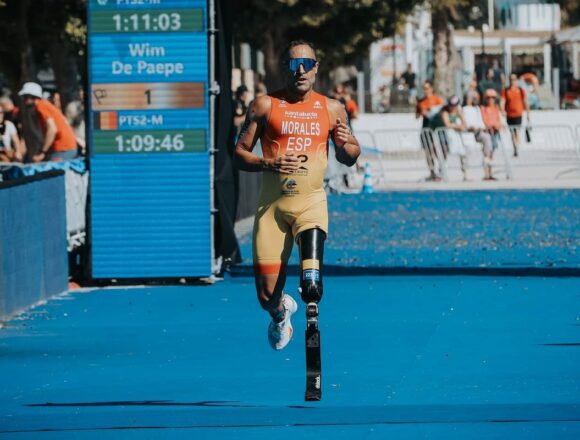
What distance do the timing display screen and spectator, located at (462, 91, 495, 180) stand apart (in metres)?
15.8

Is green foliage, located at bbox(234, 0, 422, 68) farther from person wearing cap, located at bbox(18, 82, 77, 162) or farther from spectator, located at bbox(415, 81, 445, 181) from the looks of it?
person wearing cap, located at bbox(18, 82, 77, 162)

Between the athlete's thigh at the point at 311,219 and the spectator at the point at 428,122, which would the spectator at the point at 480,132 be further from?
the athlete's thigh at the point at 311,219

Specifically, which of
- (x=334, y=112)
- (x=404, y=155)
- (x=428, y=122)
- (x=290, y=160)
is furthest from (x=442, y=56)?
(x=290, y=160)

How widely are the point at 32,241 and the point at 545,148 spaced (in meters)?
21.6

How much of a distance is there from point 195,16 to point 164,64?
546mm

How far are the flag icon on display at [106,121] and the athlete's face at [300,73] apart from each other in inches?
257

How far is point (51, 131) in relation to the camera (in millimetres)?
18312

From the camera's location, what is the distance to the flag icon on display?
15.9 m

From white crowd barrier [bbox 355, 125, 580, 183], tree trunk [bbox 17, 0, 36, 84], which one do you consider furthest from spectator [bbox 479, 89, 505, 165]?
tree trunk [bbox 17, 0, 36, 84]

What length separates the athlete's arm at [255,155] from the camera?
372 inches

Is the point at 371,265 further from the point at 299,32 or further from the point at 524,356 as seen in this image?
the point at 299,32

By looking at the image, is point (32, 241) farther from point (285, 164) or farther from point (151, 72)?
point (285, 164)

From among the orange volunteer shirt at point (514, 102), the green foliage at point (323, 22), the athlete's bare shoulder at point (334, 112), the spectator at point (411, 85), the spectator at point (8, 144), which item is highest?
the green foliage at point (323, 22)

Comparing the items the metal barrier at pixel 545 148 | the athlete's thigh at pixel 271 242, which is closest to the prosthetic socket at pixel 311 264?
the athlete's thigh at pixel 271 242
